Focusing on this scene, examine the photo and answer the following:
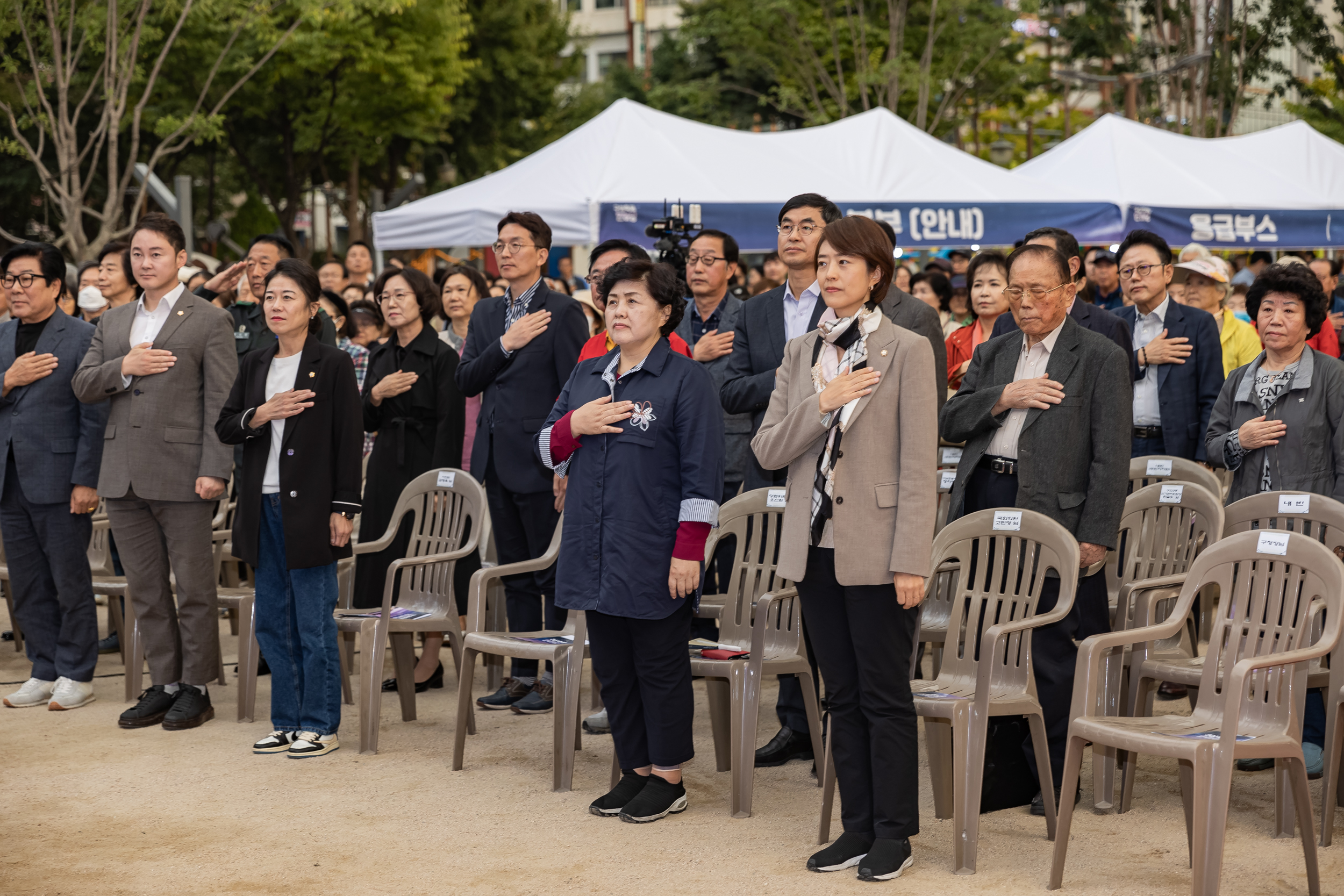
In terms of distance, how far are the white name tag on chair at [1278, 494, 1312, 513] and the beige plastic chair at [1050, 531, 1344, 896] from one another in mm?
611

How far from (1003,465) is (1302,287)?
1406 mm

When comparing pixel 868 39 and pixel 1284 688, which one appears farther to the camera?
pixel 868 39

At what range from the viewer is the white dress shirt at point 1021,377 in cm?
452

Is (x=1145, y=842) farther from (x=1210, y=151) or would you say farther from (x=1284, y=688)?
(x=1210, y=151)

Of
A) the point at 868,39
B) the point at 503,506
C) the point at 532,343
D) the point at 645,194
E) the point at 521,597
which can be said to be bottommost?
the point at 521,597

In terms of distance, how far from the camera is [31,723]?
589 centimetres

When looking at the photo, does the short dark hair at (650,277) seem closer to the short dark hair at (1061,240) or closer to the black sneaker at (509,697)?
the short dark hair at (1061,240)

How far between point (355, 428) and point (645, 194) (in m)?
4.94

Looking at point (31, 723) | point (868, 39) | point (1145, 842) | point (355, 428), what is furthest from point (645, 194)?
Answer: point (868, 39)

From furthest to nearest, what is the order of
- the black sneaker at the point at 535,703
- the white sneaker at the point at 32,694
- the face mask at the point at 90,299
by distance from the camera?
the face mask at the point at 90,299, the white sneaker at the point at 32,694, the black sneaker at the point at 535,703

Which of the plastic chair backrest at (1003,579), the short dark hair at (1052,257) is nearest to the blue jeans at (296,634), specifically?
the plastic chair backrest at (1003,579)

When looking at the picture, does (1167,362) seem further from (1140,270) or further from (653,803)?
(653,803)

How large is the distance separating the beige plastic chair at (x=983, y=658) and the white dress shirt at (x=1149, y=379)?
181 cm

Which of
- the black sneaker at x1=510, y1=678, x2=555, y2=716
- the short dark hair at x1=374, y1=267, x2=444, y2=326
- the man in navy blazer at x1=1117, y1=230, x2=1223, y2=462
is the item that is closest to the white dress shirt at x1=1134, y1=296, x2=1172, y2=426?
the man in navy blazer at x1=1117, y1=230, x2=1223, y2=462
